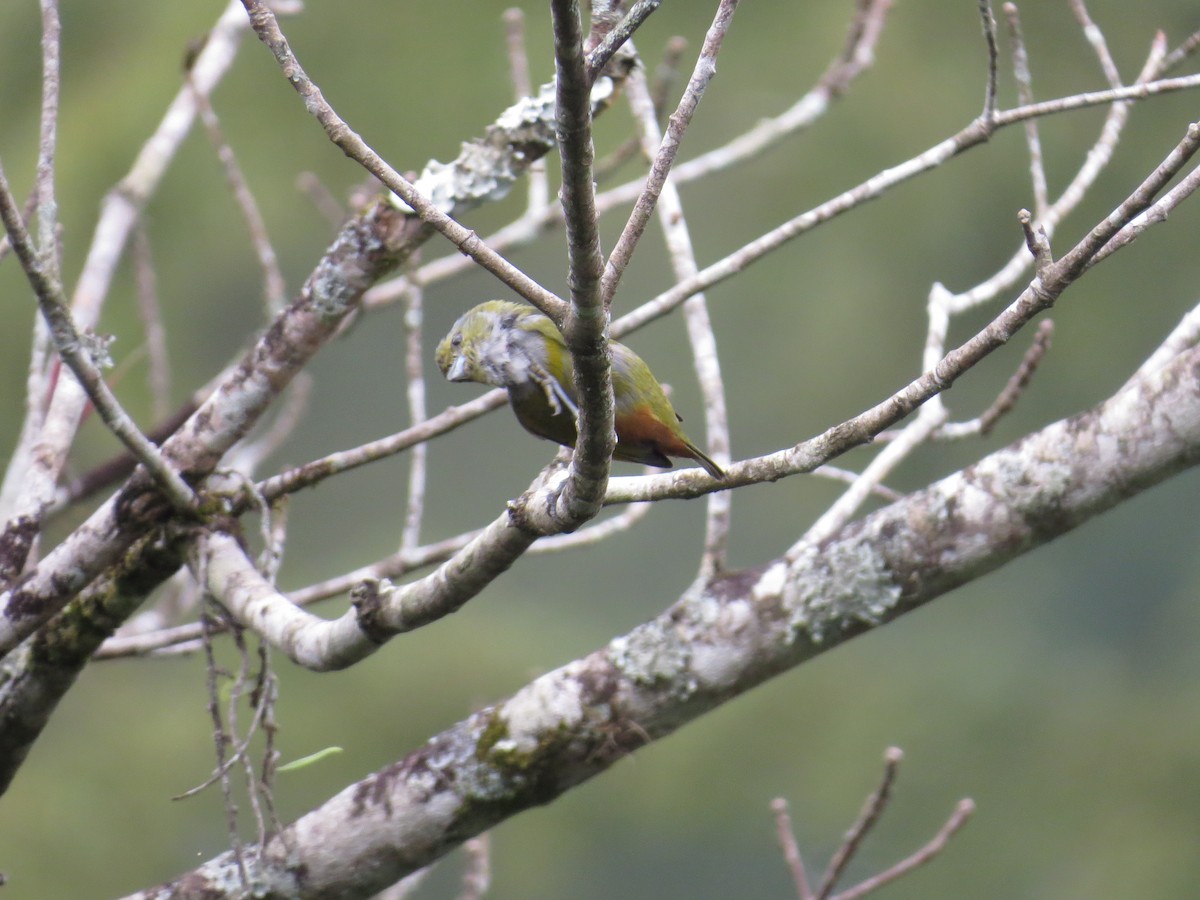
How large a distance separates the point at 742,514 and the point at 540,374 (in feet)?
9.75

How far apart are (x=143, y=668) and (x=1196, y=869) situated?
421 centimetres

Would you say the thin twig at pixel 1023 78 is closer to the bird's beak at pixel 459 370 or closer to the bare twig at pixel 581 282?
the bird's beak at pixel 459 370

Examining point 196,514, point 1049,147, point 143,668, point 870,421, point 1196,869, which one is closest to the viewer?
point 870,421

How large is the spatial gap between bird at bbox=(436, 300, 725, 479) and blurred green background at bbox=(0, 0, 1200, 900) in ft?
8.25

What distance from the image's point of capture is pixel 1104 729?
14.6 ft

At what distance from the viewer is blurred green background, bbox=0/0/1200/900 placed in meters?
4.45

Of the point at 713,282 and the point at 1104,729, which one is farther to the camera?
the point at 1104,729

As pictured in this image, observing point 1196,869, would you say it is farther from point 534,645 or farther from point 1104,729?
point 534,645

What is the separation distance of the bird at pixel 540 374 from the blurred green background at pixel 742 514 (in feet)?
8.25

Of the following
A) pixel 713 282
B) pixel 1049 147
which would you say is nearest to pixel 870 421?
pixel 713 282

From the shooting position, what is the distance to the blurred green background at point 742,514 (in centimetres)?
445

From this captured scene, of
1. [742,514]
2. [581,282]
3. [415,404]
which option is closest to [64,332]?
[581,282]

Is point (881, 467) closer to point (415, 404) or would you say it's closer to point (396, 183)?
point (415, 404)

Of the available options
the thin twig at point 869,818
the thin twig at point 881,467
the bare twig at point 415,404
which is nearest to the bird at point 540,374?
the thin twig at point 881,467
